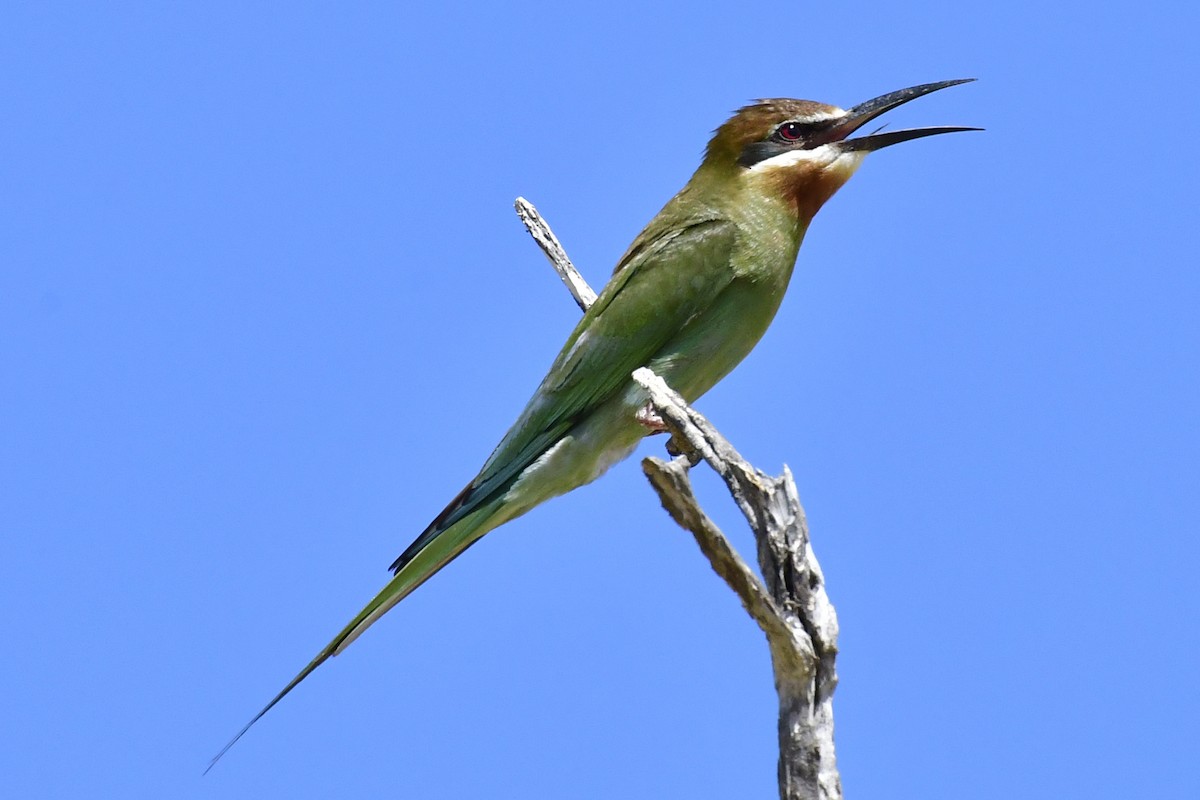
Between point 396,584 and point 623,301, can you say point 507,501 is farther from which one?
point 623,301

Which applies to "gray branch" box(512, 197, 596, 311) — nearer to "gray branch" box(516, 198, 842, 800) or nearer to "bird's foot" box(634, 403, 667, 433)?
"bird's foot" box(634, 403, 667, 433)

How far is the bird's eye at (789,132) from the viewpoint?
199 inches

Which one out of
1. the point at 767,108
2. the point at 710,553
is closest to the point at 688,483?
the point at 710,553

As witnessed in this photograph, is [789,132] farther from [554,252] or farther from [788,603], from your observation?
[788,603]

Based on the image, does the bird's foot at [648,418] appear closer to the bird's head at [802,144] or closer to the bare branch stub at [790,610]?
the bird's head at [802,144]

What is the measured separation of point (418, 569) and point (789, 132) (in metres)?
2.20

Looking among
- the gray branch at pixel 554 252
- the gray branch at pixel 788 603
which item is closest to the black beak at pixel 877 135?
the gray branch at pixel 554 252

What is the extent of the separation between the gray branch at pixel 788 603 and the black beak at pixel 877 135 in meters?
2.18

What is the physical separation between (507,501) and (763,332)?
3.64 ft

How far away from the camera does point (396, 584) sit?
423cm

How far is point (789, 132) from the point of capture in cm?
507

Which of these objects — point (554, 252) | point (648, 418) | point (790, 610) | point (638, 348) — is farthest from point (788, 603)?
point (554, 252)

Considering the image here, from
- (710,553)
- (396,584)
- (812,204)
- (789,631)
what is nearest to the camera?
(789,631)

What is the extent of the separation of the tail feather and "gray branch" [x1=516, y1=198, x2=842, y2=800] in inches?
52.3
